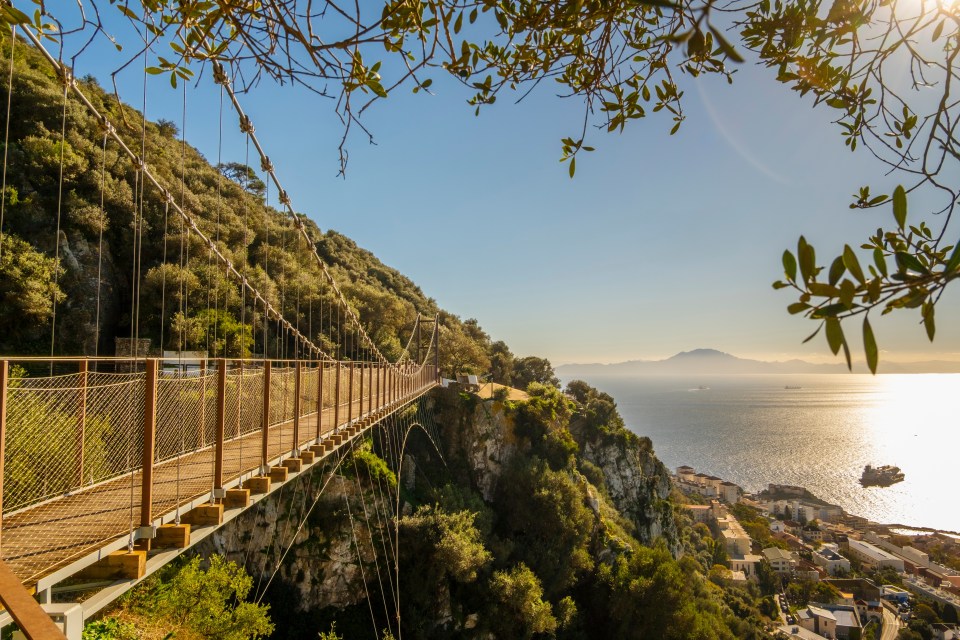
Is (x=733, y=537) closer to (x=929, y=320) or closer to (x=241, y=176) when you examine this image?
(x=929, y=320)

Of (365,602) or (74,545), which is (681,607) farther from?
(74,545)

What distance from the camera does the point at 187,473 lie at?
142 inches

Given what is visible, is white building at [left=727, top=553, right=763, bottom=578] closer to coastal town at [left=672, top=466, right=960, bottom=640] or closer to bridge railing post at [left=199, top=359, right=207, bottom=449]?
coastal town at [left=672, top=466, right=960, bottom=640]

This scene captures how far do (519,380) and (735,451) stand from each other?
6358 centimetres

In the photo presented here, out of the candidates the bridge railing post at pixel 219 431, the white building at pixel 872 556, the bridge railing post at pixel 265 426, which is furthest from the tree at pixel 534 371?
the bridge railing post at pixel 219 431

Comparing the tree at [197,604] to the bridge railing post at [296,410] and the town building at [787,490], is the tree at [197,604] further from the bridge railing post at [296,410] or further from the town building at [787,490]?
the town building at [787,490]

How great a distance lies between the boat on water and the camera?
65.0m

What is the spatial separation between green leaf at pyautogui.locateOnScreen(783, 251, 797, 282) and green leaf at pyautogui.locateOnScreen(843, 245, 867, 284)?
0.07 meters

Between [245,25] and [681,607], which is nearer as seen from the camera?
[245,25]

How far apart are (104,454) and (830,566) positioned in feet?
172

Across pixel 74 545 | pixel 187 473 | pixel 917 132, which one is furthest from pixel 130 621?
pixel 917 132

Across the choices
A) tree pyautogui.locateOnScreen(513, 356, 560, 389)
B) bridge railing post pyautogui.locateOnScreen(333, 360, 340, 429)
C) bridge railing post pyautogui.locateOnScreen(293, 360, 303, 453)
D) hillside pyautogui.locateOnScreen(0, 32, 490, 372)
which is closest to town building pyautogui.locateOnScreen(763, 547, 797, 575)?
tree pyautogui.locateOnScreen(513, 356, 560, 389)

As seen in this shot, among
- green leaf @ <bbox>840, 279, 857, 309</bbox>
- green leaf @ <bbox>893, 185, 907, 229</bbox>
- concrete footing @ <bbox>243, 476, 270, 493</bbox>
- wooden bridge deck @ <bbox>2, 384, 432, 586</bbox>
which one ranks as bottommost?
concrete footing @ <bbox>243, 476, 270, 493</bbox>

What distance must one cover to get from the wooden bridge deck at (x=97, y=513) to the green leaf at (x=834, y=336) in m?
3.02
